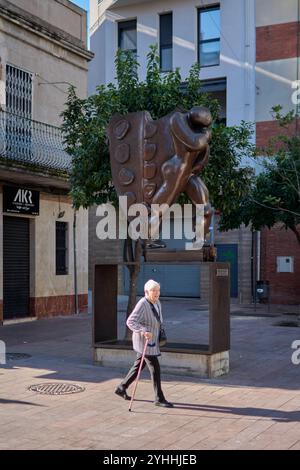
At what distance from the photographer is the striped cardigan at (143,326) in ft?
24.3

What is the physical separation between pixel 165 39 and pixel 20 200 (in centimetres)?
1222

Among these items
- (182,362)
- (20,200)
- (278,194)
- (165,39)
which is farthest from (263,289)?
(182,362)

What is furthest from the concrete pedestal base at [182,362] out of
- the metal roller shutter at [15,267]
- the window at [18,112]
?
the window at [18,112]

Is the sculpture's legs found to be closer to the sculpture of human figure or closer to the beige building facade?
the sculpture of human figure

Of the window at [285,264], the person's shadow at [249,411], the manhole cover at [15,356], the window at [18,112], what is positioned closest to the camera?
the person's shadow at [249,411]

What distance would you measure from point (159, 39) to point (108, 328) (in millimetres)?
18025

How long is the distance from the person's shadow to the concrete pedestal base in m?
1.55

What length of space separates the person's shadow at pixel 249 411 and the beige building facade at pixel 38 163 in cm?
905

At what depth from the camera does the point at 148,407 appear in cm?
742

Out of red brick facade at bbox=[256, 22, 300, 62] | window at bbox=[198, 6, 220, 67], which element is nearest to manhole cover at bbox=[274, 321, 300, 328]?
red brick facade at bbox=[256, 22, 300, 62]

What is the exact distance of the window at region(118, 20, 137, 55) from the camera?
87.0 ft

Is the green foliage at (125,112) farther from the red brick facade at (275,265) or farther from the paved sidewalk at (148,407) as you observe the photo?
the red brick facade at (275,265)

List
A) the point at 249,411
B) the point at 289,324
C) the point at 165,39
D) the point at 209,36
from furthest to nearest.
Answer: the point at 165,39, the point at 209,36, the point at 289,324, the point at 249,411

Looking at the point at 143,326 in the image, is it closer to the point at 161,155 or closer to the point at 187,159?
the point at 187,159
